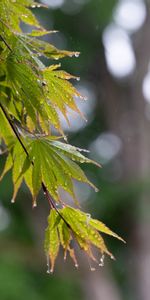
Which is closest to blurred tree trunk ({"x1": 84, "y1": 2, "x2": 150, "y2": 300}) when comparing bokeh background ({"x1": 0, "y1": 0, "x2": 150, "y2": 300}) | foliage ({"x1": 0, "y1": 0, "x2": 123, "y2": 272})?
bokeh background ({"x1": 0, "y1": 0, "x2": 150, "y2": 300})

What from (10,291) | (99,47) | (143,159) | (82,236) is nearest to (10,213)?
(10,291)

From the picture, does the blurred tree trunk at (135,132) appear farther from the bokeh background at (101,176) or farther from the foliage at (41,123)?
the foliage at (41,123)

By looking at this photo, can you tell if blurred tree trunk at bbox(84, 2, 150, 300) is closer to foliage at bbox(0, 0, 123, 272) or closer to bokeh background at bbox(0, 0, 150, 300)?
bokeh background at bbox(0, 0, 150, 300)

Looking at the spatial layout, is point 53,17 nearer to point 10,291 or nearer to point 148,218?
point 148,218

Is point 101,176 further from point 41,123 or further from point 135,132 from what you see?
point 41,123

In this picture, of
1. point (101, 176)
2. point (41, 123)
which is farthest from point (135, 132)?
point (41, 123)

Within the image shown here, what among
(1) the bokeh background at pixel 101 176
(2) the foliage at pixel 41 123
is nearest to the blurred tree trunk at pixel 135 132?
(1) the bokeh background at pixel 101 176
